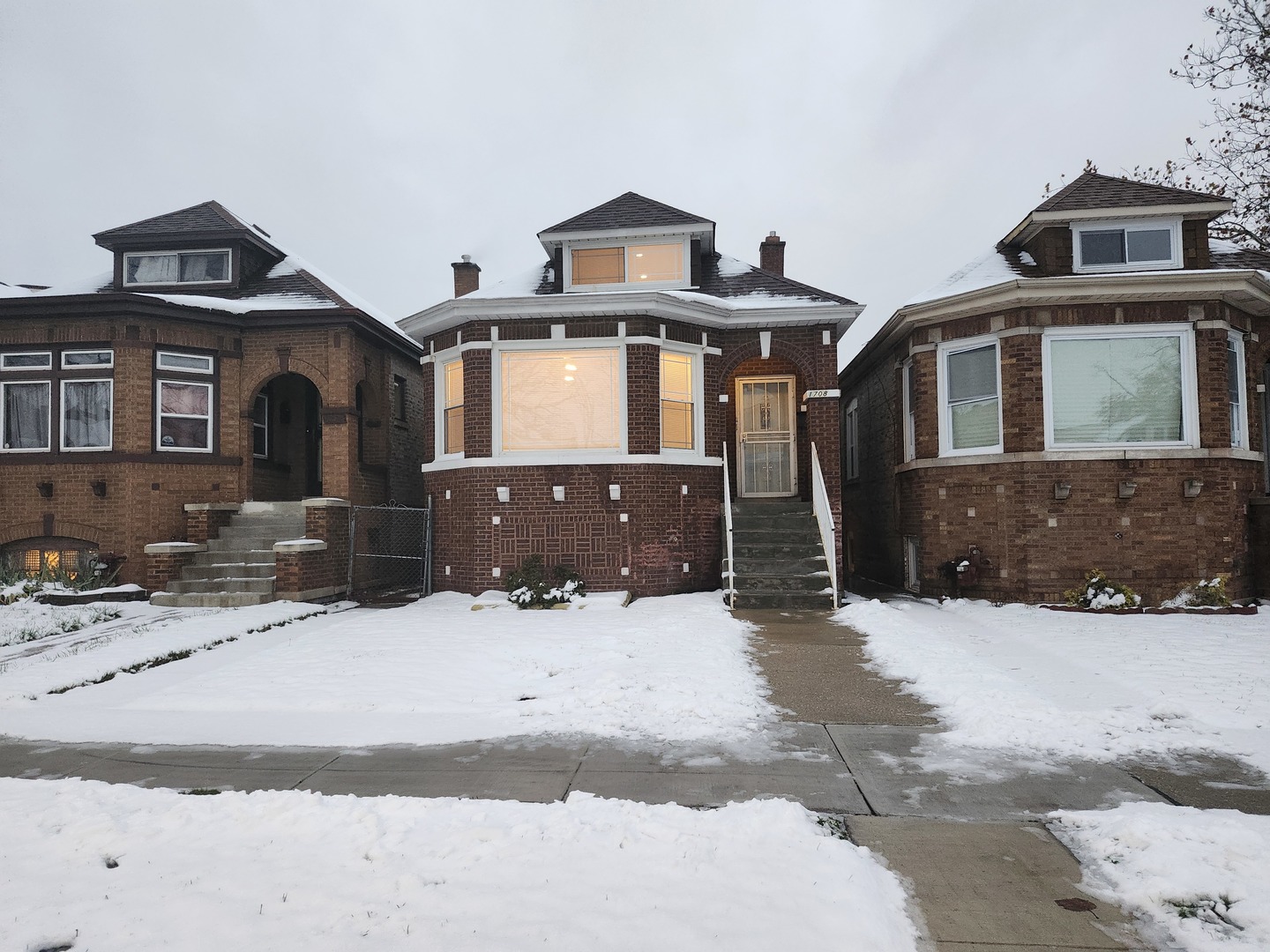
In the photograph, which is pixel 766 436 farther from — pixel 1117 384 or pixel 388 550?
pixel 388 550

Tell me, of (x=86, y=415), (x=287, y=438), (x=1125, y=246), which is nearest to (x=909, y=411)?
(x=1125, y=246)

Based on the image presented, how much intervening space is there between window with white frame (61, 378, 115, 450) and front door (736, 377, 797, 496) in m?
11.4

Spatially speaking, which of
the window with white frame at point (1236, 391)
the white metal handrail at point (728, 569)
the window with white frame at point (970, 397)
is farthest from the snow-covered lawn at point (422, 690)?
the window with white frame at point (1236, 391)

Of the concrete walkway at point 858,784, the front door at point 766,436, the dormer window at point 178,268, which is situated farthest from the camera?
the dormer window at point 178,268

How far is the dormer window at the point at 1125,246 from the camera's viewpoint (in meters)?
11.4

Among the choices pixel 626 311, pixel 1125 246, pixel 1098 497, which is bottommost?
pixel 1098 497

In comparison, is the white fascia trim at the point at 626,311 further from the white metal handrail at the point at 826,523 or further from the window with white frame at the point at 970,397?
the white metal handrail at the point at 826,523

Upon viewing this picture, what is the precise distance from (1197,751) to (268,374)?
Result: 46.3ft

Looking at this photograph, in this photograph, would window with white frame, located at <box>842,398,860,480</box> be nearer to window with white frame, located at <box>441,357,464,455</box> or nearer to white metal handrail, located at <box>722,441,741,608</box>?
white metal handrail, located at <box>722,441,741,608</box>

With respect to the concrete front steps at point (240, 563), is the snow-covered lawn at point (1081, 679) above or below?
below

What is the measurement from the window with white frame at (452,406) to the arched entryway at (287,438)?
389cm

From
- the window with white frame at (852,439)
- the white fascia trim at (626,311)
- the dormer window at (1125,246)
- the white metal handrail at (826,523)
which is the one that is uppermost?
the dormer window at (1125,246)

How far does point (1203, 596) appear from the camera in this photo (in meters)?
10.2

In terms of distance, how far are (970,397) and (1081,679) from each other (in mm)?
6241
